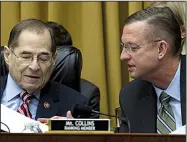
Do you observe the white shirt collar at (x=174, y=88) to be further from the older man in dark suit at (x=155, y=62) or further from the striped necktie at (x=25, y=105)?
the striped necktie at (x=25, y=105)

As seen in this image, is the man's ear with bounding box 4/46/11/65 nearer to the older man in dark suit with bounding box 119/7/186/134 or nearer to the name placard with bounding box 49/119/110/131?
the older man in dark suit with bounding box 119/7/186/134

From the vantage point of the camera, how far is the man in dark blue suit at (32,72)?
78.7 inches

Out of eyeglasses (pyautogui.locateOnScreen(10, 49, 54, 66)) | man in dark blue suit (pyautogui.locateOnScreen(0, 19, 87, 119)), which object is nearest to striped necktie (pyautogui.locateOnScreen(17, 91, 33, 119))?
man in dark blue suit (pyautogui.locateOnScreen(0, 19, 87, 119))

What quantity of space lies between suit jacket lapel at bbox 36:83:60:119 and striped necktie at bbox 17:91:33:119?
38 millimetres

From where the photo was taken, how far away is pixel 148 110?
6.36 feet

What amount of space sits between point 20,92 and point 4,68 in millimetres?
178

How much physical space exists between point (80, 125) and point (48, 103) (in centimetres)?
53

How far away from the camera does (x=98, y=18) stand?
245 centimetres

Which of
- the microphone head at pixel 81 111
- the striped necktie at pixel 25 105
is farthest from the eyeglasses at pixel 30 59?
the microphone head at pixel 81 111

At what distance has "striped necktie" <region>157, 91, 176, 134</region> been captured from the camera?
1859 mm

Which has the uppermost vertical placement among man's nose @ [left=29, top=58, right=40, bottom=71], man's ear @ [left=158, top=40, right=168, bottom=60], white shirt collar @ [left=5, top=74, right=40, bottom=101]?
man's ear @ [left=158, top=40, right=168, bottom=60]

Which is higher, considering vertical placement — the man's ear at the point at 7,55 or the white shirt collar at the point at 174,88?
the man's ear at the point at 7,55

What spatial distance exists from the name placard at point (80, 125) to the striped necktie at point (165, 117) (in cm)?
36

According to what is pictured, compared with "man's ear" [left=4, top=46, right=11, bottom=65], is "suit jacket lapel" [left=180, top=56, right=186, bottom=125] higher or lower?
lower
